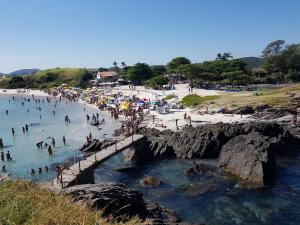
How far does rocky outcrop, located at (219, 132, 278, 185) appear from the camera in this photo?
Result: 27797 mm

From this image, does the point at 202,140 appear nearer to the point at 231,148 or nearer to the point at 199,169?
the point at 231,148

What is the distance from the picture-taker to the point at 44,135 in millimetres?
53531

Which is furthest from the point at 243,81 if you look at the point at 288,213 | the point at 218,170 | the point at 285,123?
the point at 288,213

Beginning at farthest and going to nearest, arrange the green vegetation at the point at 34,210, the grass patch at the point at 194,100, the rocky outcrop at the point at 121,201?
the grass patch at the point at 194,100
the rocky outcrop at the point at 121,201
the green vegetation at the point at 34,210

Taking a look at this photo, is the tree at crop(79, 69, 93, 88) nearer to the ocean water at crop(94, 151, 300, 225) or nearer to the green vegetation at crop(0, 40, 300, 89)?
the green vegetation at crop(0, 40, 300, 89)

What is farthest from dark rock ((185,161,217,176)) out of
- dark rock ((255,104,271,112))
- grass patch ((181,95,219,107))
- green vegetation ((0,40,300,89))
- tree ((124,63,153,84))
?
tree ((124,63,153,84))

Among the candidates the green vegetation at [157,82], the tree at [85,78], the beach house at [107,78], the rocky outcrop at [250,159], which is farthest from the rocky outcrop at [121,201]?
the tree at [85,78]

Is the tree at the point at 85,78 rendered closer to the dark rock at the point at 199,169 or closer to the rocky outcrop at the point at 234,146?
the rocky outcrop at the point at 234,146

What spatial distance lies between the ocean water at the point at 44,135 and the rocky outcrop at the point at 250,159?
14.0m

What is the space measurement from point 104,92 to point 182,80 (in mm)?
23076

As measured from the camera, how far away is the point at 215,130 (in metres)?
36.6

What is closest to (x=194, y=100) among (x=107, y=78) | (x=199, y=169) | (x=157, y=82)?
(x=157, y=82)

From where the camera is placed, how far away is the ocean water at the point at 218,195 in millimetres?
22062

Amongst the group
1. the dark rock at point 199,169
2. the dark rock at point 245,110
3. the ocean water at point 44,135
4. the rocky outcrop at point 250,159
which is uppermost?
the dark rock at point 245,110
